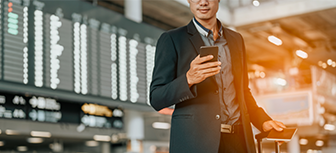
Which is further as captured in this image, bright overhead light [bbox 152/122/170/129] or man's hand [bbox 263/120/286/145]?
bright overhead light [bbox 152/122/170/129]

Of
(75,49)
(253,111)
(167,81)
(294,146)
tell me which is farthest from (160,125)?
(167,81)

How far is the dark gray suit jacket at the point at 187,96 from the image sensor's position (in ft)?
4.51

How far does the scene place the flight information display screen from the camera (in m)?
3.87

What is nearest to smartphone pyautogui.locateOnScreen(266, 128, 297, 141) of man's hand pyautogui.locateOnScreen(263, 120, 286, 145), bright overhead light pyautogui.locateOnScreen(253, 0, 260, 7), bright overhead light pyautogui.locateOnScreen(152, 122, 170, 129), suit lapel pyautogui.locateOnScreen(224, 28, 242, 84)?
man's hand pyautogui.locateOnScreen(263, 120, 286, 145)

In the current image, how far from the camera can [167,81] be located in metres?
Result: 1.45

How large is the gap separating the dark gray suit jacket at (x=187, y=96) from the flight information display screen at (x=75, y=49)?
267 centimetres

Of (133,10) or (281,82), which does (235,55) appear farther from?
(281,82)

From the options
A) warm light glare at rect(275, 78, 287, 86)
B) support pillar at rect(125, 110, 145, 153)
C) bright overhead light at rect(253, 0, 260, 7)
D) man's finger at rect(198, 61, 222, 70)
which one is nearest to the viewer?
man's finger at rect(198, 61, 222, 70)

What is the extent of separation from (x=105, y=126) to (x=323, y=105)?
5611 millimetres

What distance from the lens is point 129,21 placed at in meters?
5.00

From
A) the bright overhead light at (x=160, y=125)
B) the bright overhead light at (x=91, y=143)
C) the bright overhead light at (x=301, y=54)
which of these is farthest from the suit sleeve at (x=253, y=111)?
the bright overhead light at (x=91, y=143)

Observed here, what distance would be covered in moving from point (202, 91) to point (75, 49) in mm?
3310

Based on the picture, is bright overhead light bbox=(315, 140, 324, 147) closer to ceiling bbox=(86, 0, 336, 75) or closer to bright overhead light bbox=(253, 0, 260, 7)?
ceiling bbox=(86, 0, 336, 75)

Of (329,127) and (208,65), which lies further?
(329,127)
